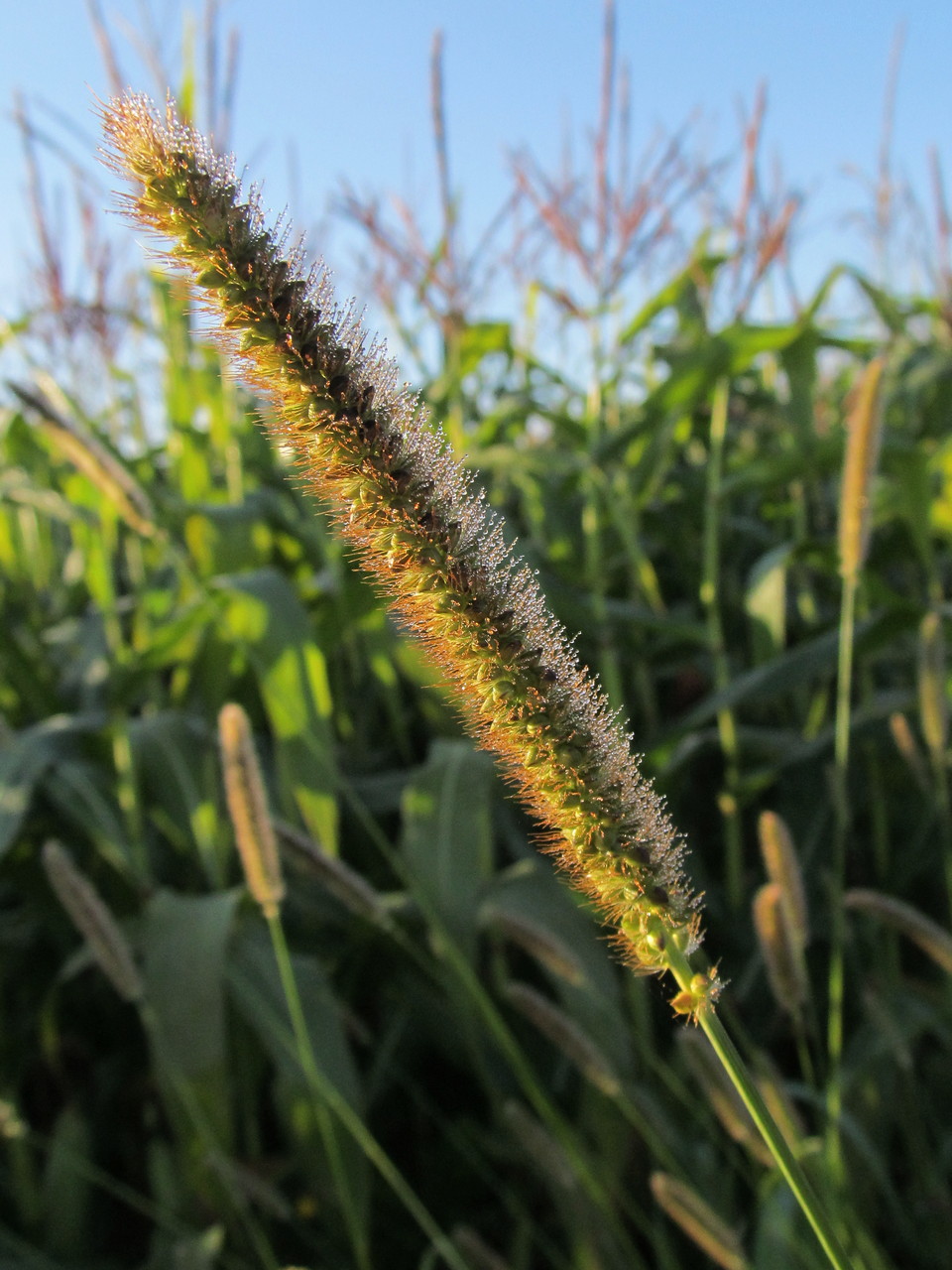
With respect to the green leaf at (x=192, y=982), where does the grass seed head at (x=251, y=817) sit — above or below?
above

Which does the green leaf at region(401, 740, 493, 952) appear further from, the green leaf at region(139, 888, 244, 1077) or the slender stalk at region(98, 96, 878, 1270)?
the slender stalk at region(98, 96, 878, 1270)

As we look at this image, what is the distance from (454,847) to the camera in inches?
81.3

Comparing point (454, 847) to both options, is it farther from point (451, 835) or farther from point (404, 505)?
point (404, 505)

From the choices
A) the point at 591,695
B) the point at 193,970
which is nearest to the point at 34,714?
the point at 193,970

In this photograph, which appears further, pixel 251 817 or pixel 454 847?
pixel 454 847

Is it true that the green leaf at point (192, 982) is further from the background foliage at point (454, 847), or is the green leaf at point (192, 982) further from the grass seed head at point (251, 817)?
the grass seed head at point (251, 817)

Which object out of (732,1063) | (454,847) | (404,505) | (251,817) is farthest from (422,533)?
(454,847)

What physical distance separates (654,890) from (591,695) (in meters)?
0.12

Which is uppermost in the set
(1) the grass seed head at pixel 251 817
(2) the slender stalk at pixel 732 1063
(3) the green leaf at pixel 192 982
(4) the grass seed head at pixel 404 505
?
(4) the grass seed head at pixel 404 505

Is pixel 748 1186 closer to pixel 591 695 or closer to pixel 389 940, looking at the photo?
pixel 389 940

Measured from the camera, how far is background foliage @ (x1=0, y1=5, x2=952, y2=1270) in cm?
185

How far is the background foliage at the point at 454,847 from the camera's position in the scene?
185 centimetres

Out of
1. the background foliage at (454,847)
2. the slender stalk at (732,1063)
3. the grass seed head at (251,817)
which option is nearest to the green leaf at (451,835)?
the background foliage at (454,847)

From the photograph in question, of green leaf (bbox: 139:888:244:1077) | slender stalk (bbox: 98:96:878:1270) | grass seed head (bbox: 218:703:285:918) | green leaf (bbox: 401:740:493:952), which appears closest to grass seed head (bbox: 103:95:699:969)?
slender stalk (bbox: 98:96:878:1270)
